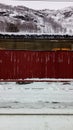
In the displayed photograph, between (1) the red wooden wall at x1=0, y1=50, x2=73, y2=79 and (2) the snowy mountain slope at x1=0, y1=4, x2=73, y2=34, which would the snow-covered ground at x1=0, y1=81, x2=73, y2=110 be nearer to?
(1) the red wooden wall at x1=0, y1=50, x2=73, y2=79

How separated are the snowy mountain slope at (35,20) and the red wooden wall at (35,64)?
5.98m

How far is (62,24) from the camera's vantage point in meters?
24.7

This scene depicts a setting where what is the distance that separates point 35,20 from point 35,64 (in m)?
7.31

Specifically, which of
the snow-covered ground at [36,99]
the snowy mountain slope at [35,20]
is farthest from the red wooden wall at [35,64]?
the snowy mountain slope at [35,20]

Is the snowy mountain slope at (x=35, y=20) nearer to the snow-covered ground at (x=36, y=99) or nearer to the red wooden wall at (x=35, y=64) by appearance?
the red wooden wall at (x=35, y=64)

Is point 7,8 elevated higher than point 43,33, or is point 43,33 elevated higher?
point 7,8

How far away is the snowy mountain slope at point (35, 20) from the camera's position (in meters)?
23.8

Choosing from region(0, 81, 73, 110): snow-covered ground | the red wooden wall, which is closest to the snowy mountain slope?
the red wooden wall

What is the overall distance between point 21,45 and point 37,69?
493 cm

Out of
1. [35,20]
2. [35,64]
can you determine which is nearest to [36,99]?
[35,64]

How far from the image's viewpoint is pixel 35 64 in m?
17.8
